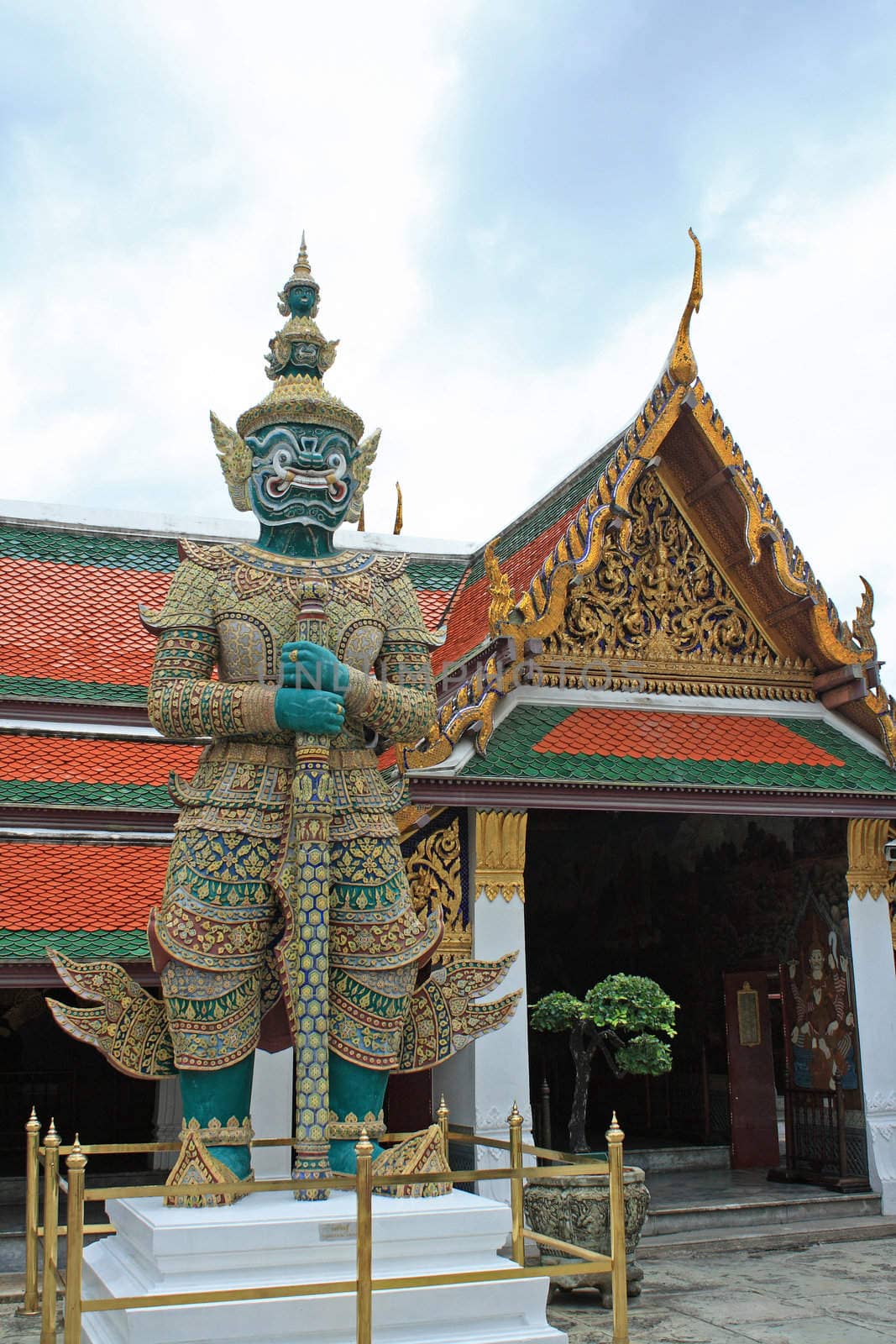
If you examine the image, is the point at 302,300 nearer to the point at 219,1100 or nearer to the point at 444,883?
the point at 219,1100

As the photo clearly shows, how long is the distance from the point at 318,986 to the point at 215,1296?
117 centimetres

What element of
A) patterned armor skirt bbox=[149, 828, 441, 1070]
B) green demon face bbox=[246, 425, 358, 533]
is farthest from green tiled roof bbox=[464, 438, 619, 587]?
patterned armor skirt bbox=[149, 828, 441, 1070]

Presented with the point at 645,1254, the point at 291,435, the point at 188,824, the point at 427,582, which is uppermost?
the point at 427,582

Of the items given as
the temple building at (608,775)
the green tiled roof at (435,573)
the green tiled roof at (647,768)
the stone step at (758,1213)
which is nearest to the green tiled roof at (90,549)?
the temple building at (608,775)

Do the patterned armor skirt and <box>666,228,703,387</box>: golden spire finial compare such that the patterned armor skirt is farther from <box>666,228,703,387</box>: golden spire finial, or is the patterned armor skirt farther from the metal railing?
<box>666,228,703,387</box>: golden spire finial

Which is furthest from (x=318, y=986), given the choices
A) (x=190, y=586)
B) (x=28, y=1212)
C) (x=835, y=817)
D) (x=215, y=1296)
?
(x=835, y=817)

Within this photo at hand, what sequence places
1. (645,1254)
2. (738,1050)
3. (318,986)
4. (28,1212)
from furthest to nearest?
(738,1050) < (645,1254) < (28,1212) < (318,986)

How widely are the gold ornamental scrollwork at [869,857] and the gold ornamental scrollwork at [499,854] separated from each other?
233cm

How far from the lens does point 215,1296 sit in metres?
3.75

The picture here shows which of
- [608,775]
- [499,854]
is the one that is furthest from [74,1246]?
[608,775]

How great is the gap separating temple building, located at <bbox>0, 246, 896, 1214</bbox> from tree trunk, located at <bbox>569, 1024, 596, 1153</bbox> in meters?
0.33

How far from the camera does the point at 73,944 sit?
279 inches

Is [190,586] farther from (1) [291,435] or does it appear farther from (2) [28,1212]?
(2) [28,1212]

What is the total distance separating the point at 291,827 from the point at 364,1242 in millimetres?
1557
